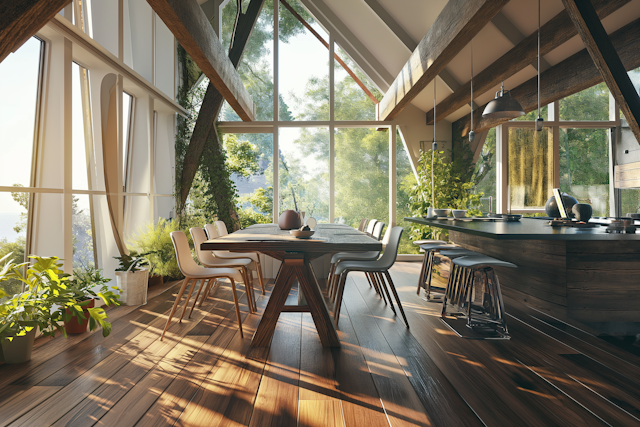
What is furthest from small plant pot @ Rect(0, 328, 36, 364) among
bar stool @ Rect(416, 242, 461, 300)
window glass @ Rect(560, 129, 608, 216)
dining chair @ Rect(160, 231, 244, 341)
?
window glass @ Rect(560, 129, 608, 216)

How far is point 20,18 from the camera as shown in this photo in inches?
56.4

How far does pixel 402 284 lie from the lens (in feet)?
15.7

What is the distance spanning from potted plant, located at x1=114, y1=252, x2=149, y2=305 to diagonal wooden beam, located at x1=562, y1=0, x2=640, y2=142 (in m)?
4.53

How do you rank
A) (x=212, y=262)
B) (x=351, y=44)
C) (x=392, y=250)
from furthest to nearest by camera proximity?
1. (x=351, y=44)
2. (x=212, y=262)
3. (x=392, y=250)

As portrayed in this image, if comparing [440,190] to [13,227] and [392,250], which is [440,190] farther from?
[13,227]

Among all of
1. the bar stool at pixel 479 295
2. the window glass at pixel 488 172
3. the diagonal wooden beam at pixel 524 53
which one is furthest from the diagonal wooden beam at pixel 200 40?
the window glass at pixel 488 172

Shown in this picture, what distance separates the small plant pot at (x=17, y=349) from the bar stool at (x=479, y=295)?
310cm

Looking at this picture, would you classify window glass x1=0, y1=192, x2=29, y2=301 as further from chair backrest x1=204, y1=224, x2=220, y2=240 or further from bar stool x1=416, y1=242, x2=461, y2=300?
bar stool x1=416, y1=242, x2=461, y2=300

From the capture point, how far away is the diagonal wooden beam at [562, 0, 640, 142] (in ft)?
9.44

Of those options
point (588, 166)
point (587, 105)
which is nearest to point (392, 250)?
point (588, 166)

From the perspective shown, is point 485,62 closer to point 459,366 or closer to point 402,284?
point 402,284

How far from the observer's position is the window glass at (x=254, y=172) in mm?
6770

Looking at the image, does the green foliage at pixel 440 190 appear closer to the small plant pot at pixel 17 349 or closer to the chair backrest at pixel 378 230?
the chair backrest at pixel 378 230

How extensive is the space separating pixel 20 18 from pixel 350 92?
19.2ft
